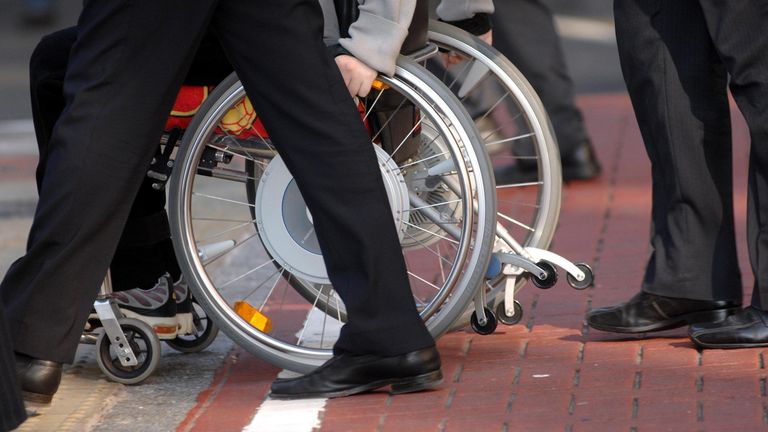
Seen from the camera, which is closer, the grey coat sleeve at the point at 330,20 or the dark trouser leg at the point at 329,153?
the dark trouser leg at the point at 329,153

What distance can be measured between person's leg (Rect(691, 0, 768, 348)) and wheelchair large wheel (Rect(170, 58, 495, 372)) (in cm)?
73

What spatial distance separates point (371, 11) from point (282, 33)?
23 cm

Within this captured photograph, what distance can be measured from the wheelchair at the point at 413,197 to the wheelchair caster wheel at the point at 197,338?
258 millimetres

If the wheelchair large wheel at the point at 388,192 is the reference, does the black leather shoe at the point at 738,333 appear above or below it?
below

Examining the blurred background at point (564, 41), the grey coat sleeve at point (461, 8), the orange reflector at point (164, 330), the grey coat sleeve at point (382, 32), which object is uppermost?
the grey coat sleeve at point (382, 32)

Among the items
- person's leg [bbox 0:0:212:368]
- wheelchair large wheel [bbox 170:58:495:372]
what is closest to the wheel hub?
wheelchair large wheel [bbox 170:58:495:372]

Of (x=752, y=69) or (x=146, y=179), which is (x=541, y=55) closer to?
(x=752, y=69)

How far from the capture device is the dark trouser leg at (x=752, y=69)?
3.73 meters

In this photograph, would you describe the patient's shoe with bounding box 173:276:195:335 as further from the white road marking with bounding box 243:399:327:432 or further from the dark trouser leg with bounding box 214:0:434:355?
the dark trouser leg with bounding box 214:0:434:355

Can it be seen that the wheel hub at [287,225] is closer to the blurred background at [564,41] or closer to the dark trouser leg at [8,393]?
the dark trouser leg at [8,393]

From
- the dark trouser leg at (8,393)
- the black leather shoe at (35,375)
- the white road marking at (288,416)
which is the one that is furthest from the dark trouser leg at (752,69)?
the dark trouser leg at (8,393)

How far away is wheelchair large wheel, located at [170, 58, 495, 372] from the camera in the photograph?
358 cm

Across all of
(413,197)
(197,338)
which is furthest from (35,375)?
(413,197)

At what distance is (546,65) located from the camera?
675 cm
